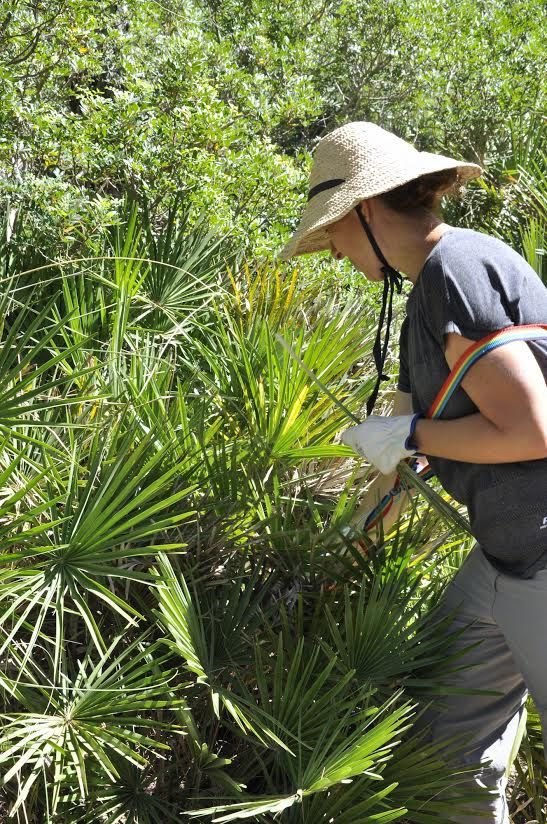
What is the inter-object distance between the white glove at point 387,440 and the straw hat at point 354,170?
460mm

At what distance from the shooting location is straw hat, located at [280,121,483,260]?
6.08ft

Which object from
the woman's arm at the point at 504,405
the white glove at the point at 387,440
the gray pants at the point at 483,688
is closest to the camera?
the woman's arm at the point at 504,405

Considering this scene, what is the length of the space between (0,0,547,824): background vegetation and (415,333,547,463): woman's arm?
1.38 ft

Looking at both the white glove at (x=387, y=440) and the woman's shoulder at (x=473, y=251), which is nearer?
the woman's shoulder at (x=473, y=251)

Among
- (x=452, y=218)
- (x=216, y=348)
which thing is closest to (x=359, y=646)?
(x=216, y=348)

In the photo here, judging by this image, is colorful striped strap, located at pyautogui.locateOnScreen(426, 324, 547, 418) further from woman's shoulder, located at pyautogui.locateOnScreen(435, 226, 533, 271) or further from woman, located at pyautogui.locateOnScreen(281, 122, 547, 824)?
woman's shoulder, located at pyautogui.locateOnScreen(435, 226, 533, 271)

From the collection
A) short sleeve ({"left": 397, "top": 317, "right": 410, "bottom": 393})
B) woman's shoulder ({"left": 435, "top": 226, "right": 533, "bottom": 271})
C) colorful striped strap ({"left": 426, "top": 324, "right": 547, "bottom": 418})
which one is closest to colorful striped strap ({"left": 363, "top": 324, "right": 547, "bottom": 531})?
colorful striped strap ({"left": 426, "top": 324, "right": 547, "bottom": 418})

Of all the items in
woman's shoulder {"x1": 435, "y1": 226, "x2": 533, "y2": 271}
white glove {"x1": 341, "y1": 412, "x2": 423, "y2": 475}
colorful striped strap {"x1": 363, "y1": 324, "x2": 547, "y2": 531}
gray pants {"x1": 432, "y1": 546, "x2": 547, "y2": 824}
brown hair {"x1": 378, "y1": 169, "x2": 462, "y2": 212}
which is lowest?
gray pants {"x1": 432, "y1": 546, "x2": 547, "y2": 824}

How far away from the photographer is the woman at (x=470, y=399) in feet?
5.39

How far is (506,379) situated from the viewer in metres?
1.61

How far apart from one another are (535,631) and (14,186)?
283 centimetres

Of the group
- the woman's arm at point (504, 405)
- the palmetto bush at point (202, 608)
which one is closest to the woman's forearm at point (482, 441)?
the woman's arm at point (504, 405)

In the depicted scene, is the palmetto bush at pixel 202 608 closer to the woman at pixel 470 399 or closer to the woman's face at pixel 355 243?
the woman at pixel 470 399

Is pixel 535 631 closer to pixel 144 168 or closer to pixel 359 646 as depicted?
pixel 359 646
